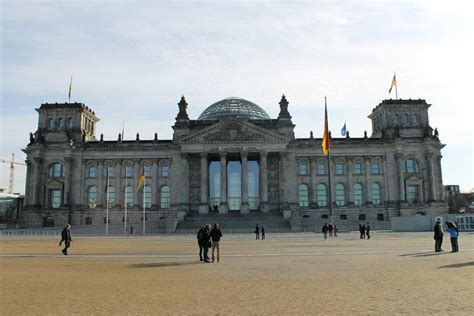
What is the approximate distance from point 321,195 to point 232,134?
73.7 ft

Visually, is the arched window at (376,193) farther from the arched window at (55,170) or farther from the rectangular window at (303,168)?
the arched window at (55,170)

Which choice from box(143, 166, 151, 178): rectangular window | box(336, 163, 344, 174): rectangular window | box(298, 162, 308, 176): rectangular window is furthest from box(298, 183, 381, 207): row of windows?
box(143, 166, 151, 178): rectangular window

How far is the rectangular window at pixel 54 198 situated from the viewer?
9306cm

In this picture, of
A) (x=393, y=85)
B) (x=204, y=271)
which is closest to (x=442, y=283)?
(x=204, y=271)

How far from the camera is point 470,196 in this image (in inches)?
6747

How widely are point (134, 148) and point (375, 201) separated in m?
50.4

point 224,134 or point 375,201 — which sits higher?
point 224,134

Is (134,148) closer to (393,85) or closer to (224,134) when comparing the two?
(224,134)

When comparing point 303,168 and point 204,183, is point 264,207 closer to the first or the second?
point 204,183

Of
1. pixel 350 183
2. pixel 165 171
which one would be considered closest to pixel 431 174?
pixel 350 183

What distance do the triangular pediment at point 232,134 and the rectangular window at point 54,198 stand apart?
2845 centimetres

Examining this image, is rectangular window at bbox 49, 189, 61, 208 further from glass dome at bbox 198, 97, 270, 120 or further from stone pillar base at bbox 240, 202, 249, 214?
stone pillar base at bbox 240, 202, 249, 214

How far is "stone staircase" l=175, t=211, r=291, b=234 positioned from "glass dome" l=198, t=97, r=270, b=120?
26969mm

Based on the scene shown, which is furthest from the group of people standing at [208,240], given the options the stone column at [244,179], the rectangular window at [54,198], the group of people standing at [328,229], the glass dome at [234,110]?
the glass dome at [234,110]
